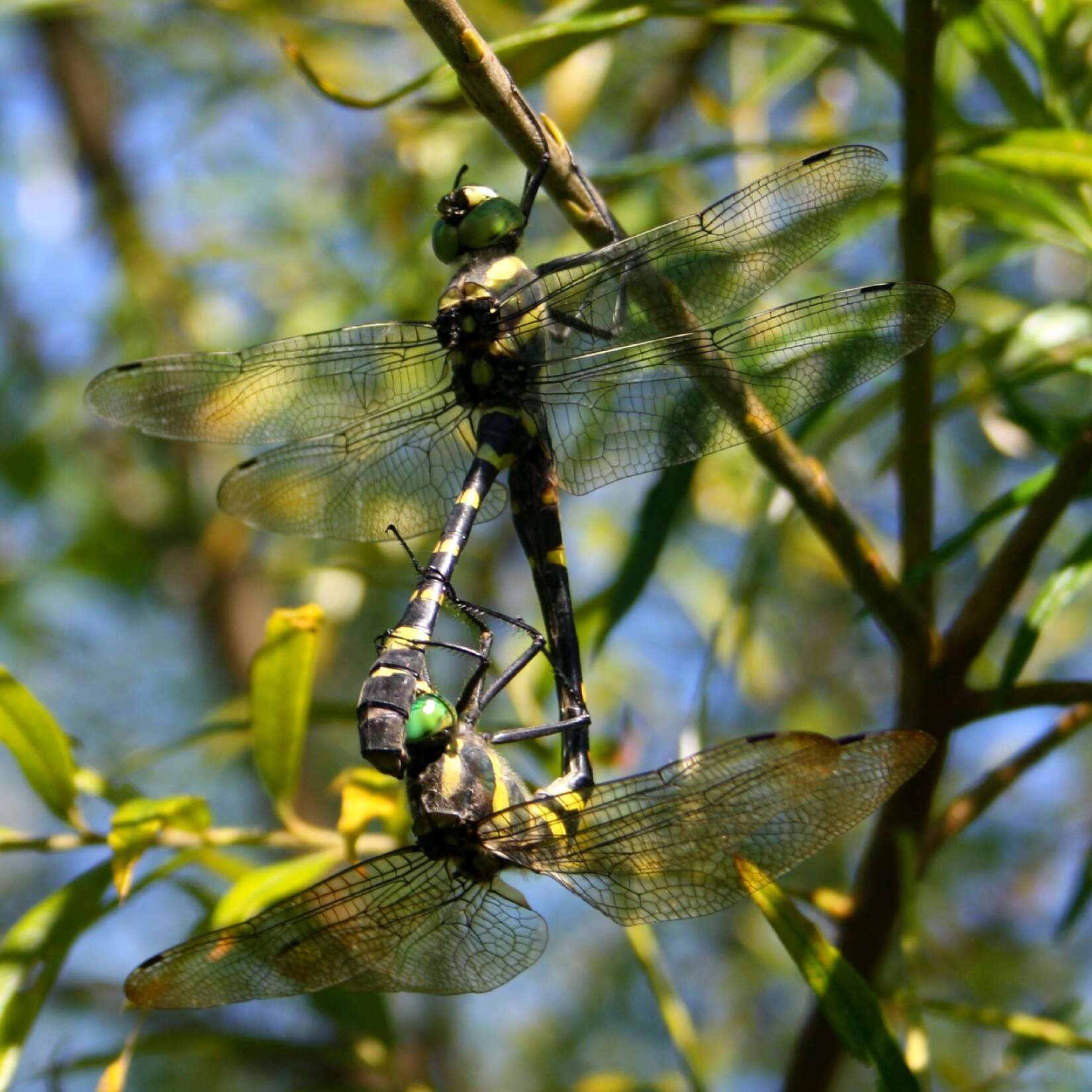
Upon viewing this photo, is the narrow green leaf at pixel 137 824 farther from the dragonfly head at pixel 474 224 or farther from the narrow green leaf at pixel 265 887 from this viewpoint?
the dragonfly head at pixel 474 224

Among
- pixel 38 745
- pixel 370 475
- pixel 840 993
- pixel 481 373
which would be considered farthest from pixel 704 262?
pixel 38 745

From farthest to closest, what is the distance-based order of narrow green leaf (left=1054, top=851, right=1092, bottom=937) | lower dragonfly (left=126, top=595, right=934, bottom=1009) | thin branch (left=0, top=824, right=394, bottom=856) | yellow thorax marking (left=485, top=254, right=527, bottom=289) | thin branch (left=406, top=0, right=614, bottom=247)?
1. narrow green leaf (left=1054, top=851, right=1092, bottom=937)
2. yellow thorax marking (left=485, top=254, right=527, bottom=289)
3. thin branch (left=0, top=824, right=394, bottom=856)
4. lower dragonfly (left=126, top=595, right=934, bottom=1009)
5. thin branch (left=406, top=0, right=614, bottom=247)

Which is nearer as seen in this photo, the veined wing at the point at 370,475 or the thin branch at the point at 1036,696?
the thin branch at the point at 1036,696

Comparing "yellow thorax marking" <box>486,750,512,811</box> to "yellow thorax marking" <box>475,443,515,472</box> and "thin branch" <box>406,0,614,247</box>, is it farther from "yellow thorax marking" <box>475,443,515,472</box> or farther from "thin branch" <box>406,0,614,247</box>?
"thin branch" <box>406,0,614,247</box>

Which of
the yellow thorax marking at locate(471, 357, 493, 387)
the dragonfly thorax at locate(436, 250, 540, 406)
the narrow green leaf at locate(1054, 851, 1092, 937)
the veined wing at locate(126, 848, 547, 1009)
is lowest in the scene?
the narrow green leaf at locate(1054, 851, 1092, 937)

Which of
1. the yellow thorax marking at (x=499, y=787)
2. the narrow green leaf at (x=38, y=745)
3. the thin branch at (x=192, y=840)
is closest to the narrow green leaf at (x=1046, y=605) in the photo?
the yellow thorax marking at (x=499, y=787)

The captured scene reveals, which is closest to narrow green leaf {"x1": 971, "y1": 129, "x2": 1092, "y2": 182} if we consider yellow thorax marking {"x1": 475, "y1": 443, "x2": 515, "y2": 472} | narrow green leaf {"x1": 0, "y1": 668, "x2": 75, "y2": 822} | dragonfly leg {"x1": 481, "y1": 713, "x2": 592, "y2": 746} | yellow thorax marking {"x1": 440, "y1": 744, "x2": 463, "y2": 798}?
yellow thorax marking {"x1": 475, "y1": 443, "x2": 515, "y2": 472}
